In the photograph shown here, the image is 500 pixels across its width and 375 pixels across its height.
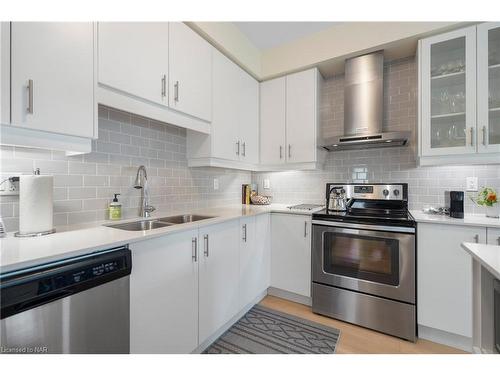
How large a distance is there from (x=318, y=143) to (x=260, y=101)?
0.88 m

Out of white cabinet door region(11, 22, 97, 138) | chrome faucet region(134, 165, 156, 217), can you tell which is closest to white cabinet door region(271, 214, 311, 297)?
chrome faucet region(134, 165, 156, 217)

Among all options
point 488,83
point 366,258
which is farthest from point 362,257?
point 488,83

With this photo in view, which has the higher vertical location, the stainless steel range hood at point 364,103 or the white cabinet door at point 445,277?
the stainless steel range hood at point 364,103

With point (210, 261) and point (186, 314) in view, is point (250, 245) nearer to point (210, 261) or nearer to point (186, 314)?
point (210, 261)

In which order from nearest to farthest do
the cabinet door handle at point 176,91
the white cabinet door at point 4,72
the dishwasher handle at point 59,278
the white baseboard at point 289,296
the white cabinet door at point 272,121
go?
1. the dishwasher handle at point 59,278
2. the white cabinet door at point 4,72
3. the cabinet door handle at point 176,91
4. the white baseboard at point 289,296
5. the white cabinet door at point 272,121

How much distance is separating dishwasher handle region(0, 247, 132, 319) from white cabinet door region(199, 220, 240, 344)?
568 mm

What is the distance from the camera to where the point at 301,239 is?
6.97ft

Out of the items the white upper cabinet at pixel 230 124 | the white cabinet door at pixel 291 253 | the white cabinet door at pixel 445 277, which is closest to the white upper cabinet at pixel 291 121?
the white upper cabinet at pixel 230 124

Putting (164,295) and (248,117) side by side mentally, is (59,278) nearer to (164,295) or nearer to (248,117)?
(164,295)

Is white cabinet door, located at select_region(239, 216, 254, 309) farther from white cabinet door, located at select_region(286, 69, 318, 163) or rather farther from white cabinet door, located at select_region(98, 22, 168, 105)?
white cabinet door, located at select_region(98, 22, 168, 105)

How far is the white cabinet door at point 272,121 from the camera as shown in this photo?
102 inches

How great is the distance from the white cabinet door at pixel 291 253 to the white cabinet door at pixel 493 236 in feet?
3.90

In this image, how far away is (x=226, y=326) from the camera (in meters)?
1.79

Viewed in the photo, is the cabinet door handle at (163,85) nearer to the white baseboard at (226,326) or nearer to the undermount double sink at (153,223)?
A: the undermount double sink at (153,223)
